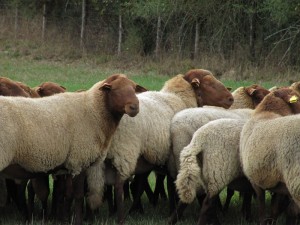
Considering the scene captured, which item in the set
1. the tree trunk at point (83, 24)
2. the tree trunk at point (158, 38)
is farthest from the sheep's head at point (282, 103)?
the tree trunk at point (83, 24)

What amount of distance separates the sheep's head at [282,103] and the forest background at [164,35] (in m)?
13.7

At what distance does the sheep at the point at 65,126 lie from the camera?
657 cm

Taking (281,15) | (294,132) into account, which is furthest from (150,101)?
(281,15)

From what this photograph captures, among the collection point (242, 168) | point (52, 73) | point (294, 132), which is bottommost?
point (52, 73)

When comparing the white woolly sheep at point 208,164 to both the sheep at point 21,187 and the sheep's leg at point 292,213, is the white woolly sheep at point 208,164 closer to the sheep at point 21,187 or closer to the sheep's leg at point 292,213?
the sheep's leg at point 292,213

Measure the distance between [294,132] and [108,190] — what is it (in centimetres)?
290

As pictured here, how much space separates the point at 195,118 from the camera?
8258 millimetres

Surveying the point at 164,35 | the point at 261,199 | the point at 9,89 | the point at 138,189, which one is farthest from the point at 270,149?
the point at 164,35

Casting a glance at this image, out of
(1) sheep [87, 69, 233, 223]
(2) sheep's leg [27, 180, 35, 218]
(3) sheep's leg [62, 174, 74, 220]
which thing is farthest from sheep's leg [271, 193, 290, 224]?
(2) sheep's leg [27, 180, 35, 218]

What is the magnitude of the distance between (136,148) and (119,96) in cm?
72

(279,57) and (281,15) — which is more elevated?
(281,15)

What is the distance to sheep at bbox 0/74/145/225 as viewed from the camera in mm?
6570

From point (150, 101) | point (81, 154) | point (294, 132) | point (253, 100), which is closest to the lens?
point (294, 132)

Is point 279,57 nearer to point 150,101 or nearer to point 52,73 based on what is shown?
point 52,73
